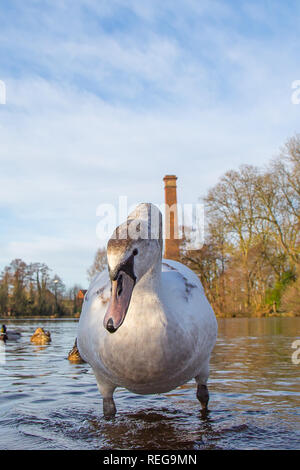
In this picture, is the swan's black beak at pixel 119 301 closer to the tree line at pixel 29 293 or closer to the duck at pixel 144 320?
the duck at pixel 144 320

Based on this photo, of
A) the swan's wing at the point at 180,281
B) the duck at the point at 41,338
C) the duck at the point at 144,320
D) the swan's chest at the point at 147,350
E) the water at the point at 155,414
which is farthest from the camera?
the duck at the point at 41,338

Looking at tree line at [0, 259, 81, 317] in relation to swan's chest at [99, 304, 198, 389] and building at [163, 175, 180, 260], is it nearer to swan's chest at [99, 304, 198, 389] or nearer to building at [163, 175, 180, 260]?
building at [163, 175, 180, 260]

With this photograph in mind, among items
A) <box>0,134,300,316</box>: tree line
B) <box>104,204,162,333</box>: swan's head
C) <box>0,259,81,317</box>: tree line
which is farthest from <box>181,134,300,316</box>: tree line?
<box>104,204,162,333</box>: swan's head

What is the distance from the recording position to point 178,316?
12.7ft

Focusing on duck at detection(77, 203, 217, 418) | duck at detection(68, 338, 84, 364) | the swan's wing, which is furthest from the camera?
duck at detection(68, 338, 84, 364)

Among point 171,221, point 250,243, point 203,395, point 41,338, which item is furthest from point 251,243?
point 203,395

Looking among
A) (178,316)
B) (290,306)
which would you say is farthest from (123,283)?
(290,306)

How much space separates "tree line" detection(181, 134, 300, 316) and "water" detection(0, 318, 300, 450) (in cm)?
3088

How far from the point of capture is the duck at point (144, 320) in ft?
11.3

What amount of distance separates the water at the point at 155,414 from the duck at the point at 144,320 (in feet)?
1.68

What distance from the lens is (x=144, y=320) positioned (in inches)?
144

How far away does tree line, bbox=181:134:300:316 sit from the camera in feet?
125

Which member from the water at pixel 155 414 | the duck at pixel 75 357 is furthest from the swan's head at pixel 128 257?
the duck at pixel 75 357


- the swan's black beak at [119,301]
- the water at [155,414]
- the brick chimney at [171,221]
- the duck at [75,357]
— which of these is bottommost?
the water at [155,414]
